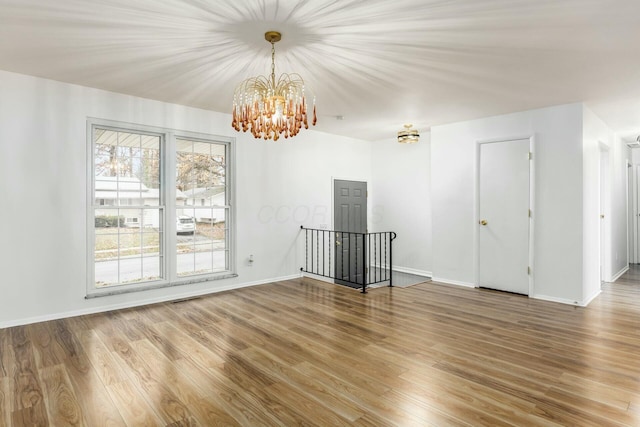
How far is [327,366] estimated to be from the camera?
2.81m

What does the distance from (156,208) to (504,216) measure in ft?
16.4

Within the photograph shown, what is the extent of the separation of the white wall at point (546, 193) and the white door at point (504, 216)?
13 cm

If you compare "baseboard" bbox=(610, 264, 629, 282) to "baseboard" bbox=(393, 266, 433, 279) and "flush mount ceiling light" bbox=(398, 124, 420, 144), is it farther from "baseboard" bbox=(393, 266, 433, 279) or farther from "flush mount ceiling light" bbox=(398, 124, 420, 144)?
"flush mount ceiling light" bbox=(398, 124, 420, 144)

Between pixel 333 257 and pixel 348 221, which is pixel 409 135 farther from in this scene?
pixel 333 257

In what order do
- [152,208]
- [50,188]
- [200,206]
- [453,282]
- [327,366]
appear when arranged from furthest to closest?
[453,282]
[200,206]
[152,208]
[50,188]
[327,366]

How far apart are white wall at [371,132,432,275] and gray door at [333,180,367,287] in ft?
1.25

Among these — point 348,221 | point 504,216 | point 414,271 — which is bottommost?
point 414,271

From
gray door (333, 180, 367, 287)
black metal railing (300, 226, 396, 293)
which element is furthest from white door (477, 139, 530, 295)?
gray door (333, 180, 367, 287)

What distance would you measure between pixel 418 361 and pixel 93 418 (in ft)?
7.67

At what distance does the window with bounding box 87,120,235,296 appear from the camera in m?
4.33

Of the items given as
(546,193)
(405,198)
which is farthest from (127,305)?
(546,193)

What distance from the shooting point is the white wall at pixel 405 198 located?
21.8 ft

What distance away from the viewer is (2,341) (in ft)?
10.7

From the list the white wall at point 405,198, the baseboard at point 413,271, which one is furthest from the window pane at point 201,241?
the white wall at point 405,198
